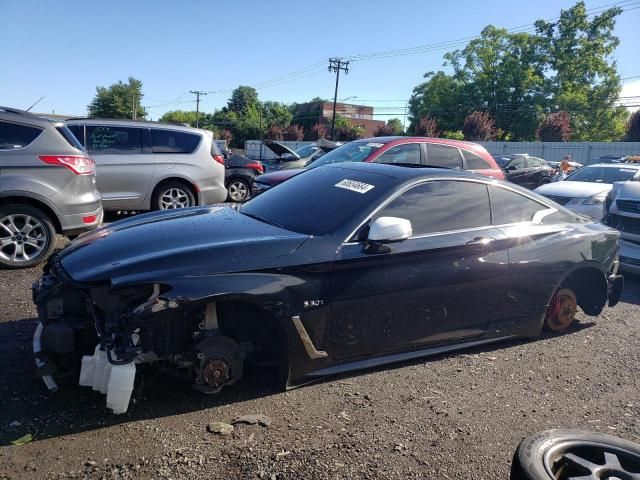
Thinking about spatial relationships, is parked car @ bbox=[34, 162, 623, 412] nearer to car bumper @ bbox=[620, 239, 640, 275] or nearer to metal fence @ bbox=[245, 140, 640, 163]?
car bumper @ bbox=[620, 239, 640, 275]

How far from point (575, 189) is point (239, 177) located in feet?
24.8

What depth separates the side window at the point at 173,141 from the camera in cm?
886

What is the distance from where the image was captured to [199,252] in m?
3.05

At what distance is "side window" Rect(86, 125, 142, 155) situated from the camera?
8469 mm

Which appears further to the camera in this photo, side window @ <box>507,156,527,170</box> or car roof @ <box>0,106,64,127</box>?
side window @ <box>507,156,527,170</box>

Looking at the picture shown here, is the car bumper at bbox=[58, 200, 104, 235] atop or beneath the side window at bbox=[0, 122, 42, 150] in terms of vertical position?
beneath

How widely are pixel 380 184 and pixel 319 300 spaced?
1.09 metres

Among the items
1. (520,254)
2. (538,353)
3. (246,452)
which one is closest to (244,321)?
(246,452)

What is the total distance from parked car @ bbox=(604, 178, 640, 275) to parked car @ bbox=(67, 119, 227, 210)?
6.46 m

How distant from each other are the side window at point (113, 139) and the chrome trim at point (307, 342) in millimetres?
6582

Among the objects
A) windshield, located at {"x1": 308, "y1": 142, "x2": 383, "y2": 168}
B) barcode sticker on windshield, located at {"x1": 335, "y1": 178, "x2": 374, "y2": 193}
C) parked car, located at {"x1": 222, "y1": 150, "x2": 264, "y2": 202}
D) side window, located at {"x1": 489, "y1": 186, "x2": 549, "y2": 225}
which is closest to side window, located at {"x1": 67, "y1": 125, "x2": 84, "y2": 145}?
windshield, located at {"x1": 308, "y1": 142, "x2": 383, "y2": 168}

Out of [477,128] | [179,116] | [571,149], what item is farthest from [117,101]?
[571,149]

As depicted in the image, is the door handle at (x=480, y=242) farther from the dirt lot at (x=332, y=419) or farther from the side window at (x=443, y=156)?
the side window at (x=443, y=156)

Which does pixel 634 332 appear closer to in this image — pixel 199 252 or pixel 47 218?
pixel 199 252
